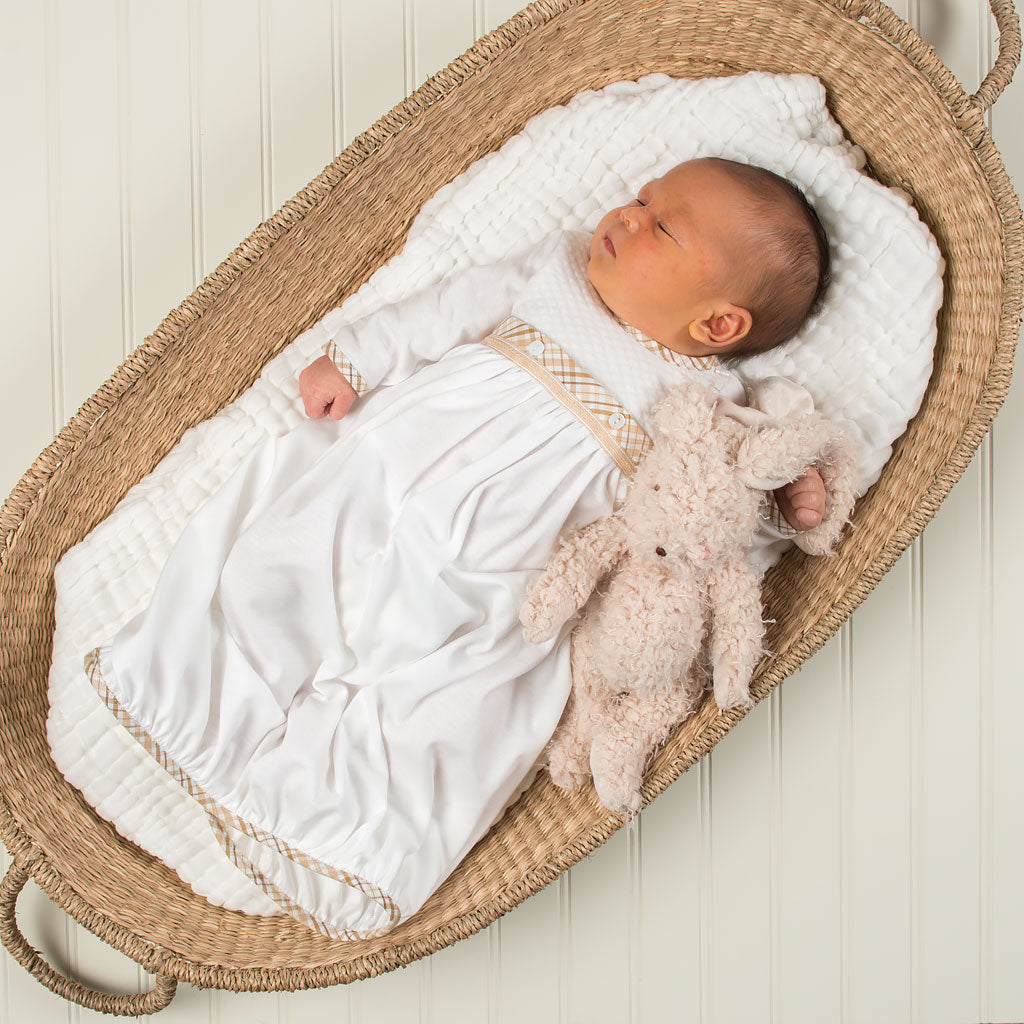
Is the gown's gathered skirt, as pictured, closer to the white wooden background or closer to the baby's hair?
the baby's hair

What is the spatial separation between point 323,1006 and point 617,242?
1368 mm

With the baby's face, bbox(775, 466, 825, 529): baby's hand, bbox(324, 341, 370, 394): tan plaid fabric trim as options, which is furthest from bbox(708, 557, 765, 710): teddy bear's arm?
bbox(324, 341, 370, 394): tan plaid fabric trim

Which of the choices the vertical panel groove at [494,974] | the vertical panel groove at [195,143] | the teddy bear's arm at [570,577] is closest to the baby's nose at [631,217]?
the teddy bear's arm at [570,577]

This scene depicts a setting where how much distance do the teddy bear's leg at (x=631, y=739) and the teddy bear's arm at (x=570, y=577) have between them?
170mm

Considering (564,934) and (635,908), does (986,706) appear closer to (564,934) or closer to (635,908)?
(635,908)

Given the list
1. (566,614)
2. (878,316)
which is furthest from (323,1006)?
(878,316)

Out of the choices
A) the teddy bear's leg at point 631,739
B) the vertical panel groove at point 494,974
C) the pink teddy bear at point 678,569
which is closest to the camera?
the pink teddy bear at point 678,569

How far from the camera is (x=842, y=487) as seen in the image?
4.07 ft

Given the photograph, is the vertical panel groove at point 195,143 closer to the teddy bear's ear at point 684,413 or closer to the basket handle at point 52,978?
the teddy bear's ear at point 684,413

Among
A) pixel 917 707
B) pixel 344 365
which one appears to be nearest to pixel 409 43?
pixel 344 365

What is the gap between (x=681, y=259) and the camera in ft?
4.07

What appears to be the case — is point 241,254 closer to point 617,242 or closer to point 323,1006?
point 617,242

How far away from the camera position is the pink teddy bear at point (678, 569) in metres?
1.15

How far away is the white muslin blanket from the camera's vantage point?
1.34 meters
